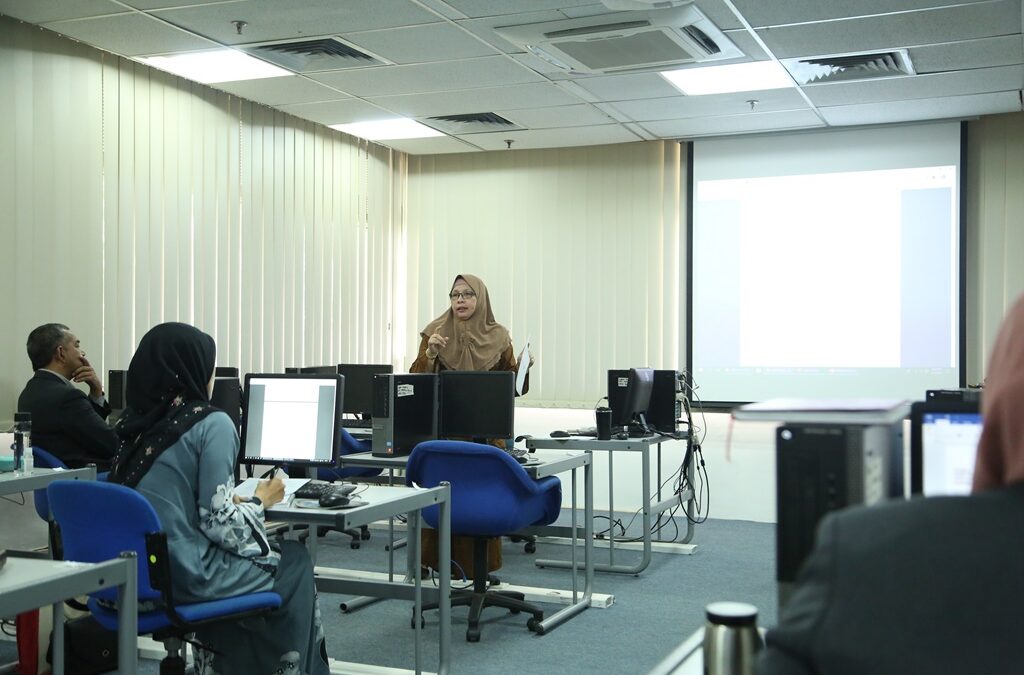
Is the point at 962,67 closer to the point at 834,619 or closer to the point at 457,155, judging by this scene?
the point at 457,155

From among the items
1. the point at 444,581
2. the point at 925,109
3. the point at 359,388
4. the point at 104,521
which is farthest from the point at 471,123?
the point at 104,521

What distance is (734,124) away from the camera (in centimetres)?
718

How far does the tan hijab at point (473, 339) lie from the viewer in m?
5.23

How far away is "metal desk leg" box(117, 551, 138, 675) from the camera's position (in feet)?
7.61

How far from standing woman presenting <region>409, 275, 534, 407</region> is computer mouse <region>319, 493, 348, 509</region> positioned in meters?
2.08

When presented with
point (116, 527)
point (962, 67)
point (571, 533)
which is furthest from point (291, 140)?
point (116, 527)

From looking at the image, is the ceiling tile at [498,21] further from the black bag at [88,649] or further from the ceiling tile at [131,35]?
the black bag at [88,649]

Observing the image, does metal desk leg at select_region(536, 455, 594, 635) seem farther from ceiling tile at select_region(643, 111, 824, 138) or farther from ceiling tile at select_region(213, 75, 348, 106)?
ceiling tile at select_region(643, 111, 824, 138)

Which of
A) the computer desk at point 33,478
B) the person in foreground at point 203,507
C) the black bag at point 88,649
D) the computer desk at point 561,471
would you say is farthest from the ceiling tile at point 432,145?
the person in foreground at point 203,507

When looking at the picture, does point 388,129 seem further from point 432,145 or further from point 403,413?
point 403,413

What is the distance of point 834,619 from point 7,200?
5134 millimetres

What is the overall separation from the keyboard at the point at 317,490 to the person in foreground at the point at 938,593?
252 centimetres

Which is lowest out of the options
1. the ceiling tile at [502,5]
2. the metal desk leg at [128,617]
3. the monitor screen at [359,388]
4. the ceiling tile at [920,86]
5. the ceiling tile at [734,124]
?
the metal desk leg at [128,617]

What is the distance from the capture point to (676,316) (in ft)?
25.6
